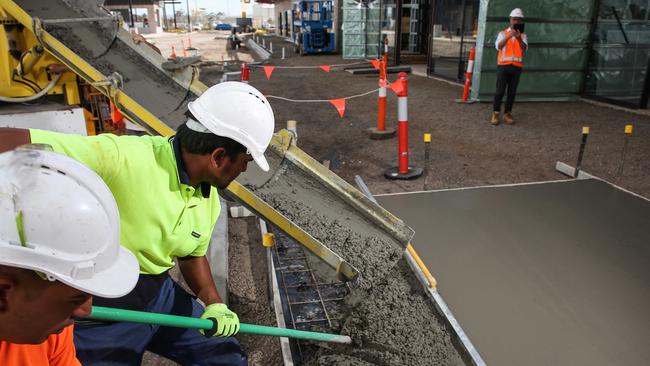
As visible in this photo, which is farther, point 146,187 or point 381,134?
point 381,134

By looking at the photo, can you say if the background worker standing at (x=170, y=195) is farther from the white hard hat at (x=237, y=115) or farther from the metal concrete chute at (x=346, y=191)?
the metal concrete chute at (x=346, y=191)

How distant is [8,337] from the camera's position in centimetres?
103

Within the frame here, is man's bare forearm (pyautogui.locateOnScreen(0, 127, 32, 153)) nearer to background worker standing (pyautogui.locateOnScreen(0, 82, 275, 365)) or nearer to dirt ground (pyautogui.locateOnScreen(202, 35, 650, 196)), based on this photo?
Answer: background worker standing (pyautogui.locateOnScreen(0, 82, 275, 365))

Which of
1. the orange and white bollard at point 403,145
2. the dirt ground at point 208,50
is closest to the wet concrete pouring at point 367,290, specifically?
the orange and white bollard at point 403,145

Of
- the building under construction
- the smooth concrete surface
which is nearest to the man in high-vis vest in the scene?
the building under construction

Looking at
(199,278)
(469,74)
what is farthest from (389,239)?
(469,74)

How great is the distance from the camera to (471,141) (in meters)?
6.71

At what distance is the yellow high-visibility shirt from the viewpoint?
1.61 metres

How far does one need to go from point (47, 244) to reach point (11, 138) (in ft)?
2.57

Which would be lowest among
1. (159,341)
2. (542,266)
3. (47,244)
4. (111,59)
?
(542,266)

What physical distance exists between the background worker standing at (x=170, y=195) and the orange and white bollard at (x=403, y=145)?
314cm

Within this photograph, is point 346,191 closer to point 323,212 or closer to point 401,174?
point 323,212

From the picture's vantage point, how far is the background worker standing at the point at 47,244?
956 millimetres

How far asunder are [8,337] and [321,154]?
5229mm
